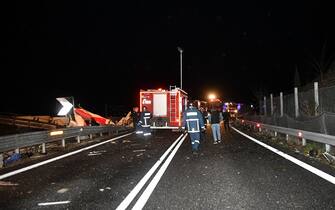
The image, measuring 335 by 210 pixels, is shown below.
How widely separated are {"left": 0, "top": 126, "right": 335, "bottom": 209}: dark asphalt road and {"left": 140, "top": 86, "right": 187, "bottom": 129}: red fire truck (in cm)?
1378

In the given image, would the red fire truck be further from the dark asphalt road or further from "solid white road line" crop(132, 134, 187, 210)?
"solid white road line" crop(132, 134, 187, 210)

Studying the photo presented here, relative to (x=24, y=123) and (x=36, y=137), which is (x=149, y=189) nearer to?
(x=36, y=137)

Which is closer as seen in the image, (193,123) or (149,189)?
(149,189)

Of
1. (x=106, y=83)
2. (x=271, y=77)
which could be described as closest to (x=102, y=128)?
(x=271, y=77)

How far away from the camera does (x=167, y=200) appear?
6258 mm

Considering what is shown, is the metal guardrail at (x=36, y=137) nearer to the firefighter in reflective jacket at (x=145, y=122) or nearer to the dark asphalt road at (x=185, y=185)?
the dark asphalt road at (x=185, y=185)

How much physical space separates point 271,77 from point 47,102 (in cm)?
3004

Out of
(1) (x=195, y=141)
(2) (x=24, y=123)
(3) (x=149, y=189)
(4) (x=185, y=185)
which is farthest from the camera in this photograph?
(2) (x=24, y=123)

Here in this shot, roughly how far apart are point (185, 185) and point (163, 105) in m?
17.8

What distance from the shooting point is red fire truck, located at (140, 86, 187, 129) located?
2516 cm

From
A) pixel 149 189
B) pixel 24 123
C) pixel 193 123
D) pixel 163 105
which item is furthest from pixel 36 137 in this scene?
pixel 24 123

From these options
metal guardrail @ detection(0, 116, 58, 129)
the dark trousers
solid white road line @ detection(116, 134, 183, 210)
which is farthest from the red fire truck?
solid white road line @ detection(116, 134, 183, 210)

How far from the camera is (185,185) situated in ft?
24.4

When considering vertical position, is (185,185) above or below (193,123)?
below
